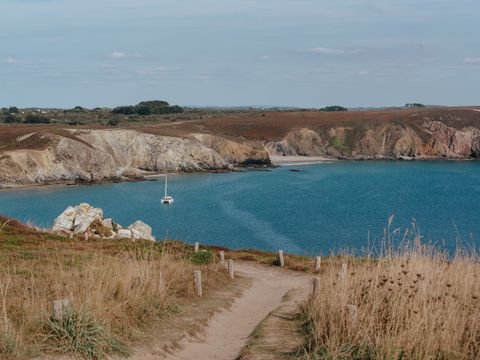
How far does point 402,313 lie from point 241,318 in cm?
631

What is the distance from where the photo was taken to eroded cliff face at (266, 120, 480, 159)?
16212 centimetres

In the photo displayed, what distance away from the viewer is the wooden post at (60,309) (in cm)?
1080

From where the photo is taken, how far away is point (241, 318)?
16156 millimetres

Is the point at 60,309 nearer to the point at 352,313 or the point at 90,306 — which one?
the point at 90,306

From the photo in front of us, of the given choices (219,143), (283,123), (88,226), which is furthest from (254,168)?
(88,226)

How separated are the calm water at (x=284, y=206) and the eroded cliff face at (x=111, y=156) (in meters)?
7.00

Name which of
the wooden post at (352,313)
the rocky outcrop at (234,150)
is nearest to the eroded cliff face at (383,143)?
the rocky outcrop at (234,150)

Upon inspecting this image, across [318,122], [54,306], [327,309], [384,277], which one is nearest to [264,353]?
[327,309]

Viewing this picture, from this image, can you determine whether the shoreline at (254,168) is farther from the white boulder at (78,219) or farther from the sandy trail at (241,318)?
the sandy trail at (241,318)

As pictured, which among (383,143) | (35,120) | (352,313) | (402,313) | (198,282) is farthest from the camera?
(383,143)

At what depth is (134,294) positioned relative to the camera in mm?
13328

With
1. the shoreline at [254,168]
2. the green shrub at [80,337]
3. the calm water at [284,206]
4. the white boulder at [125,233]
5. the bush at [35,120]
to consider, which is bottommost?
the calm water at [284,206]

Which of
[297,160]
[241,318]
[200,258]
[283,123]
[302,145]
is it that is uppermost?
[283,123]

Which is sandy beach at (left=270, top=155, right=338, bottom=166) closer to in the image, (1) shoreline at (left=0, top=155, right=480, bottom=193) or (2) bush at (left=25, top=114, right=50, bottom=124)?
(1) shoreline at (left=0, top=155, right=480, bottom=193)
